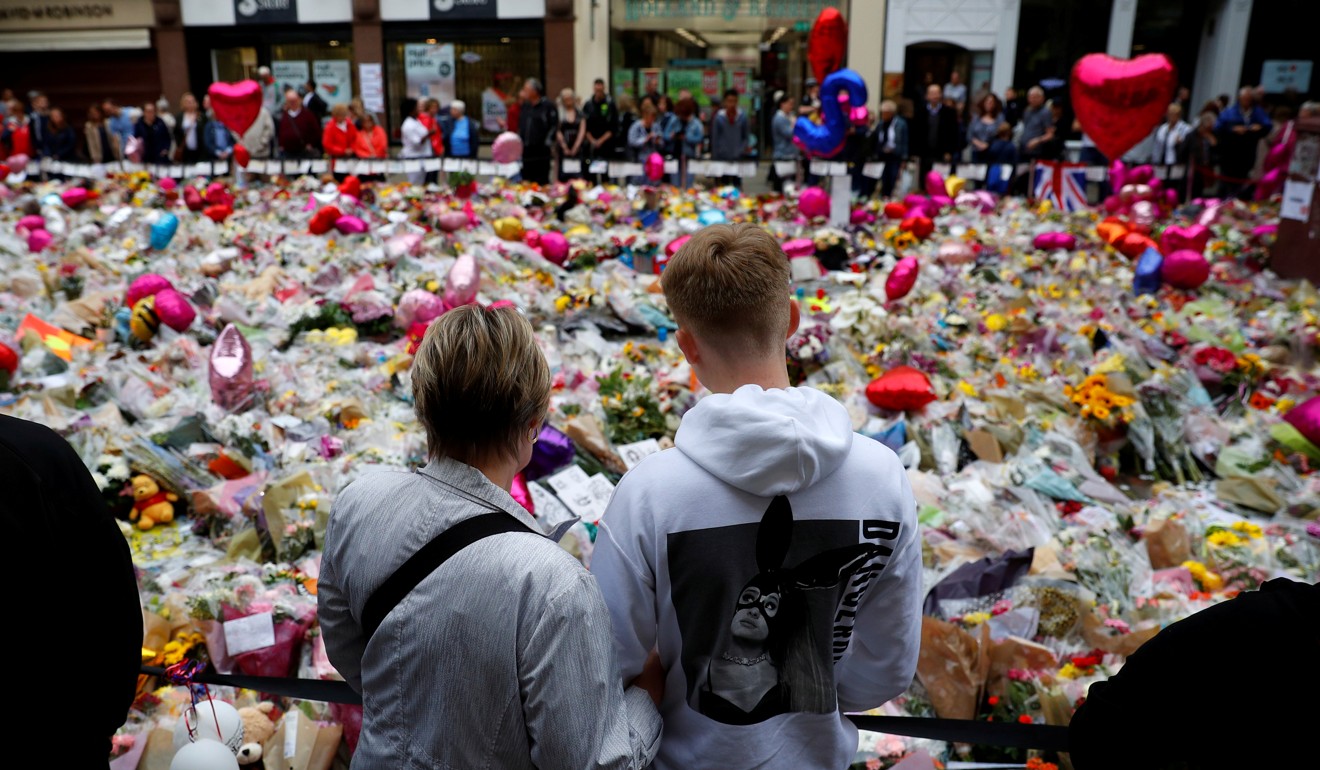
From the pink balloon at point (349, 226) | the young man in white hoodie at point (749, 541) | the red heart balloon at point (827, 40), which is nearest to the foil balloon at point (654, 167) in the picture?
the red heart balloon at point (827, 40)

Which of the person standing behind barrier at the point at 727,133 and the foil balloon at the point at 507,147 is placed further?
the person standing behind barrier at the point at 727,133

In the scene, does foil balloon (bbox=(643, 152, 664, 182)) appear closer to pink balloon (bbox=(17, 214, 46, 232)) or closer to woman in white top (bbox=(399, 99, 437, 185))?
woman in white top (bbox=(399, 99, 437, 185))

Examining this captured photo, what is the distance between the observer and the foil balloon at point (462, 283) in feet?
17.6

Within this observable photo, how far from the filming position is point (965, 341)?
208 inches

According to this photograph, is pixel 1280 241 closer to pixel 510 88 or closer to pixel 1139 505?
pixel 1139 505

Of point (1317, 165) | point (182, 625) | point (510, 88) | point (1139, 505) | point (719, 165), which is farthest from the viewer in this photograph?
point (510, 88)

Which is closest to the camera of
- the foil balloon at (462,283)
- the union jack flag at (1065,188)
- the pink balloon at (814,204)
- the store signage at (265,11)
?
the foil balloon at (462,283)

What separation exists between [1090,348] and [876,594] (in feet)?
13.6

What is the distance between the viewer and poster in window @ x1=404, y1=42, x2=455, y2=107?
16.9 m

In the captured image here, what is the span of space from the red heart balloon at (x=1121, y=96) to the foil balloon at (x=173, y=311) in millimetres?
6977

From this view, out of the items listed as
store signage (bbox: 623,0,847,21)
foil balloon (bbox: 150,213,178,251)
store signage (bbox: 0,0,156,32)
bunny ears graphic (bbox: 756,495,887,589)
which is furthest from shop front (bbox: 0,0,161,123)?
bunny ears graphic (bbox: 756,495,887,589)

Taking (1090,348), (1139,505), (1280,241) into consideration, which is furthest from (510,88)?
(1139,505)

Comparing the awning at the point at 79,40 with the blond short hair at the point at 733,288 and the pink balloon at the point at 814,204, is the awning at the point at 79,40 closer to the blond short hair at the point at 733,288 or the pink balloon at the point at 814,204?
the pink balloon at the point at 814,204

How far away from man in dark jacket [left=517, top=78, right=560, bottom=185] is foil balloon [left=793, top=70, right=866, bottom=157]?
317 centimetres
